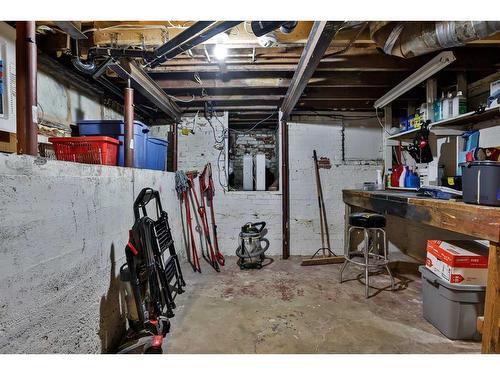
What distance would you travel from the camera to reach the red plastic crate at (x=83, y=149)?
199 cm

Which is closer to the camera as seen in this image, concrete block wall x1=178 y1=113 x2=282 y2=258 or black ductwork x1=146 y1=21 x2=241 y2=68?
black ductwork x1=146 y1=21 x2=241 y2=68

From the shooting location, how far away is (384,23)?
1840mm

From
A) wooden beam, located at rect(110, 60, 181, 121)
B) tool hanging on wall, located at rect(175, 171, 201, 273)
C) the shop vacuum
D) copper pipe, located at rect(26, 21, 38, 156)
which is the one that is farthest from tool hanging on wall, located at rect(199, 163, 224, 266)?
copper pipe, located at rect(26, 21, 38, 156)

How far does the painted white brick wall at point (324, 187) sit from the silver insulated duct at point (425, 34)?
2.15 metres

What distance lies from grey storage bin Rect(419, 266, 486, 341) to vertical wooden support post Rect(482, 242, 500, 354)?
46cm

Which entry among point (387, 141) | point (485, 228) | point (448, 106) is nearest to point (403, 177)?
point (387, 141)

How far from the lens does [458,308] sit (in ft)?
6.14

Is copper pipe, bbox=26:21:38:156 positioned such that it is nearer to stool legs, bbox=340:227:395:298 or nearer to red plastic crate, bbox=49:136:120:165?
red plastic crate, bbox=49:136:120:165

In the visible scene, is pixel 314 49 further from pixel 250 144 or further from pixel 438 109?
pixel 250 144

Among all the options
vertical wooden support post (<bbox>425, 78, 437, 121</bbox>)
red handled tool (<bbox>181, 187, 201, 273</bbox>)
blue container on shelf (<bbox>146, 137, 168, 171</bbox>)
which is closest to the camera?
vertical wooden support post (<bbox>425, 78, 437, 121</bbox>)

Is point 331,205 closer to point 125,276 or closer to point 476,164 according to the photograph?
point 476,164

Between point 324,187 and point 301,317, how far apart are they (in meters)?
2.29

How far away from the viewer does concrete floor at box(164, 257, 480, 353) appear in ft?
6.07

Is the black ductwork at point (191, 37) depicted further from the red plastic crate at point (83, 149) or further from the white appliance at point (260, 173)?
the white appliance at point (260, 173)
